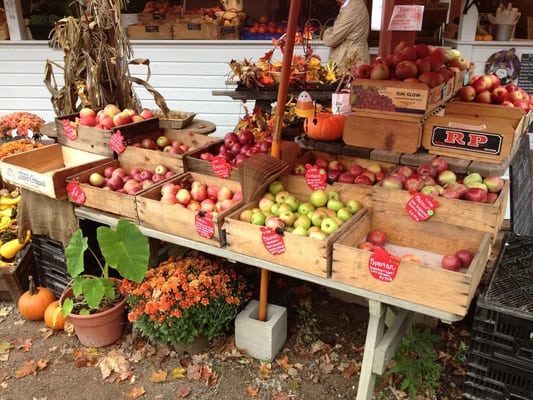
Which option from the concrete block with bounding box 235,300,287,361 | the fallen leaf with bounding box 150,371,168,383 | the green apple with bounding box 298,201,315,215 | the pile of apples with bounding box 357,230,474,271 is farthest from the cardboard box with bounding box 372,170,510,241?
the fallen leaf with bounding box 150,371,168,383

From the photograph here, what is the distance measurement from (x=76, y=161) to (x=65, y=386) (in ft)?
5.51

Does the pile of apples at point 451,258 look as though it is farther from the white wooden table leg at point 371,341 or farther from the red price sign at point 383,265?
the white wooden table leg at point 371,341

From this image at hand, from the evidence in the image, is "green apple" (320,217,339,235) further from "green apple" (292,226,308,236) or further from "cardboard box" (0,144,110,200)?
"cardboard box" (0,144,110,200)

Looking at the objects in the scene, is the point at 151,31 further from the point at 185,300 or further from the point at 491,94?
the point at 185,300

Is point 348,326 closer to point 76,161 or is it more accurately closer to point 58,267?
point 58,267

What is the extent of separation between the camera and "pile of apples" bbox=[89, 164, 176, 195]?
3.20 m

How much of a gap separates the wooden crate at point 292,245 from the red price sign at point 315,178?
5.0 inches

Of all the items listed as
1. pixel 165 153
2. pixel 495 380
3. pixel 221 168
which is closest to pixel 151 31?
pixel 165 153

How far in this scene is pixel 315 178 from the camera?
2.82 metres

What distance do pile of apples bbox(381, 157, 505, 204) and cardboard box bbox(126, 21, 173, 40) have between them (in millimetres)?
6226

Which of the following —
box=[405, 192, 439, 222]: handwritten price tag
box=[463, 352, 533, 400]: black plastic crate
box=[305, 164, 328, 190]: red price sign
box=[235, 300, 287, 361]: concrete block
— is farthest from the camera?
box=[235, 300, 287, 361]: concrete block

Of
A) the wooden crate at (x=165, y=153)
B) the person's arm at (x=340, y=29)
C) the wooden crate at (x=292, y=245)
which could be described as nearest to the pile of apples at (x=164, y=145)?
the wooden crate at (x=165, y=153)

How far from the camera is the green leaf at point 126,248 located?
2822mm

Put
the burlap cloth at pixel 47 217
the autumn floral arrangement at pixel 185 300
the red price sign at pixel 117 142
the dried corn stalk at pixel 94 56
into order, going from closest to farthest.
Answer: the autumn floral arrangement at pixel 185 300
the burlap cloth at pixel 47 217
the red price sign at pixel 117 142
the dried corn stalk at pixel 94 56
